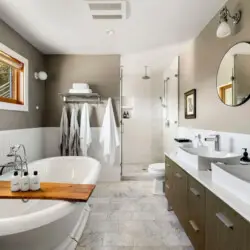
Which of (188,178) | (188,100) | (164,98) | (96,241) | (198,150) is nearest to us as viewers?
(188,178)

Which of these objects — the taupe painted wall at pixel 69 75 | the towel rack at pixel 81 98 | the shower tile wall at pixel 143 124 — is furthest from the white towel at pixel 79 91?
the shower tile wall at pixel 143 124

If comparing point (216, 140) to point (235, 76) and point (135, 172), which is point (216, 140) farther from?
point (135, 172)

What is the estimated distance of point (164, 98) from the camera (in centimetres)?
614

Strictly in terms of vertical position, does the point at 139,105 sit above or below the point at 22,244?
above

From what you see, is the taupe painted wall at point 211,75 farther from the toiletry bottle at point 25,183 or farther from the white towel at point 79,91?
the toiletry bottle at point 25,183

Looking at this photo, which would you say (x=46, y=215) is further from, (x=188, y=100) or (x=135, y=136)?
(x=135, y=136)

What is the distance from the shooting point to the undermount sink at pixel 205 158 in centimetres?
201

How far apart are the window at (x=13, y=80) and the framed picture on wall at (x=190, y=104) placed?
248cm

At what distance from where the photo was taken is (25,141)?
12.3 ft

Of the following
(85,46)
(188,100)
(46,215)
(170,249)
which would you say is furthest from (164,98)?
(46,215)

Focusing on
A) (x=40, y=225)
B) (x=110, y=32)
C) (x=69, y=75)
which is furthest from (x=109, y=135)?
(x=40, y=225)

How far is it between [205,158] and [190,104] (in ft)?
5.78

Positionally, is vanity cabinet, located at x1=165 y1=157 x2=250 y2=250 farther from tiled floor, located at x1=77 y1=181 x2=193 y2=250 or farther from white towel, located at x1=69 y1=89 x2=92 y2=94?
white towel, located at x1=69 y1=89 x2=92 y2=94

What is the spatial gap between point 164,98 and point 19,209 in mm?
4425
